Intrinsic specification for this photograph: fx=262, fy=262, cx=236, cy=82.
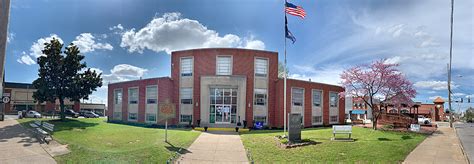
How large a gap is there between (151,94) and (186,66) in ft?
20.7

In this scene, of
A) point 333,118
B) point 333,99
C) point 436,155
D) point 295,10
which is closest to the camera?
point 436,155

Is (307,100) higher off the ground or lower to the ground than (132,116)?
higher

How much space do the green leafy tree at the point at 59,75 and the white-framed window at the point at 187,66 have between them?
1329cm

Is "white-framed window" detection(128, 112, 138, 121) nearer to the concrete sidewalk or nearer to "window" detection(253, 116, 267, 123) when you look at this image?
"window" detection(253, 116, 267, 123)

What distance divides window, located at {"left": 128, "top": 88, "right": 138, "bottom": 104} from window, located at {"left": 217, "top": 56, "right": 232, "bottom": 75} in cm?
1279

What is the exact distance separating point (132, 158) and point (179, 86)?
18.4 meters

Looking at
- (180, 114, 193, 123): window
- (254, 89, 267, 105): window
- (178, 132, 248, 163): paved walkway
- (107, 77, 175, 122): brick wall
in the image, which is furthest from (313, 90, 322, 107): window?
(178, 132, 248, 163): paved walkway

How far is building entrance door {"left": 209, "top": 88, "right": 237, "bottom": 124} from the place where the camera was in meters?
28.3

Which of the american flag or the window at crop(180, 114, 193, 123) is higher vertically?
the american flag

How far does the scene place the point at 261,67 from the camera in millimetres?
29531

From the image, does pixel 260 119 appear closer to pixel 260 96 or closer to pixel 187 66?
pixel 260 96

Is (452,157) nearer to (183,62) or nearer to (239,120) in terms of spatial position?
(239,120)

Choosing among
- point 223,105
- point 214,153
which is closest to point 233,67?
point 223,105

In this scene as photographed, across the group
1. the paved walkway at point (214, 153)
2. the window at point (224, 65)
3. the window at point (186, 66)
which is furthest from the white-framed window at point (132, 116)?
the paved walkway at point (214, 153)
